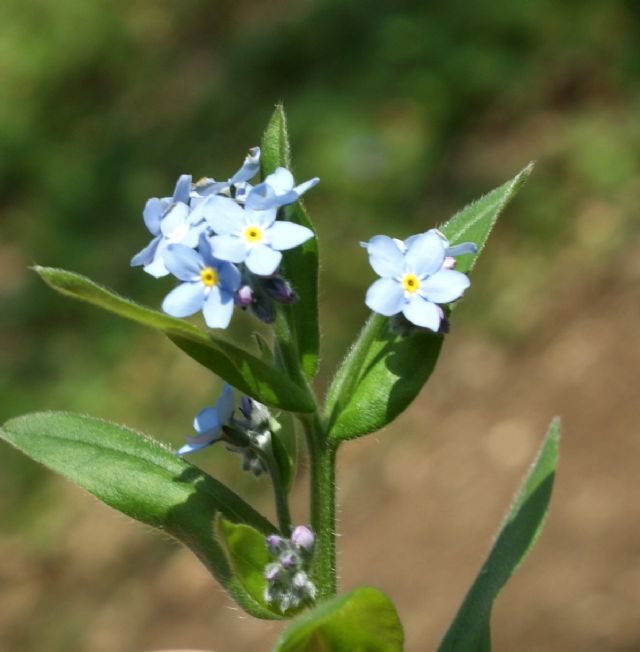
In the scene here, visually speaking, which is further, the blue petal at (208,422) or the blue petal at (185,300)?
the blue petal at (208,422)

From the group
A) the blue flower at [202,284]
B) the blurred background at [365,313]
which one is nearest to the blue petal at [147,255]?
the blue flower at [202,284]

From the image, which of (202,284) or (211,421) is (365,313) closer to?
(211,421)

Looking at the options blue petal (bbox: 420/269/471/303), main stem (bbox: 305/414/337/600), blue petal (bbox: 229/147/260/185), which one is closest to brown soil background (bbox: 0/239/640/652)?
main stem (bbox: 305/414/337/600)

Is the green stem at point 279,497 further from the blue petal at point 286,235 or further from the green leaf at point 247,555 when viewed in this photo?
the blue petal at point 286,235

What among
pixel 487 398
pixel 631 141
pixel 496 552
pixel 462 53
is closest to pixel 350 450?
pixel 487 398

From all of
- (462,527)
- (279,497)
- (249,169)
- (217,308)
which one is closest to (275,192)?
(249,169)

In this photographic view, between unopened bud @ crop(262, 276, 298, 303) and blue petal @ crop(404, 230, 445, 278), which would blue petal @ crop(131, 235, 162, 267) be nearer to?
unopened bud @ crop(262, 276, 298, 303)
